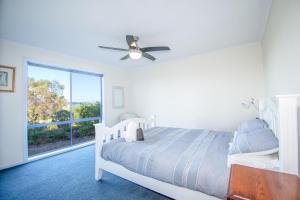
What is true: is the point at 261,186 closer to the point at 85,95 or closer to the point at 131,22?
the point at 131,22

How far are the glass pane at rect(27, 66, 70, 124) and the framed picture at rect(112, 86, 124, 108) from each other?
55.8 inches

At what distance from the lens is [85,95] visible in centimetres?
431

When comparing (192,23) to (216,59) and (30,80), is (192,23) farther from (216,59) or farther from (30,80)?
(30,80)

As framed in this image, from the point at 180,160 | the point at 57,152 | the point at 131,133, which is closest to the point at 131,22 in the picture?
the point at 131,133

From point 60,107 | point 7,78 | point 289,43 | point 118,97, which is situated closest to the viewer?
point 289,43

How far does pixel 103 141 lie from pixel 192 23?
7.93 feet

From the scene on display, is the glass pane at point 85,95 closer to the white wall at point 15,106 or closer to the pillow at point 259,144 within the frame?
the white wall at point 15,106

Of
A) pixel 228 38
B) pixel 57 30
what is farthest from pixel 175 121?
pixel 57 30

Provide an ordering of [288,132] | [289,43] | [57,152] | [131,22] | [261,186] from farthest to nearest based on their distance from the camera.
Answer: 1. [57,152]
2. [131,22]
3. [289,43]
4. [288,132]
5. [261,186]

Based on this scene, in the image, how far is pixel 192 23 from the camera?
2.35 meters

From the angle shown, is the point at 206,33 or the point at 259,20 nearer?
the point at 259,20

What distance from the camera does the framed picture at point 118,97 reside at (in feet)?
15.9

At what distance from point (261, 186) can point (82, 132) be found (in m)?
4.53

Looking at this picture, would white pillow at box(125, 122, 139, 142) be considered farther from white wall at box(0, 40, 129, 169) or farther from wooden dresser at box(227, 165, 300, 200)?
white wall at box(0, 40, 129, 169)
